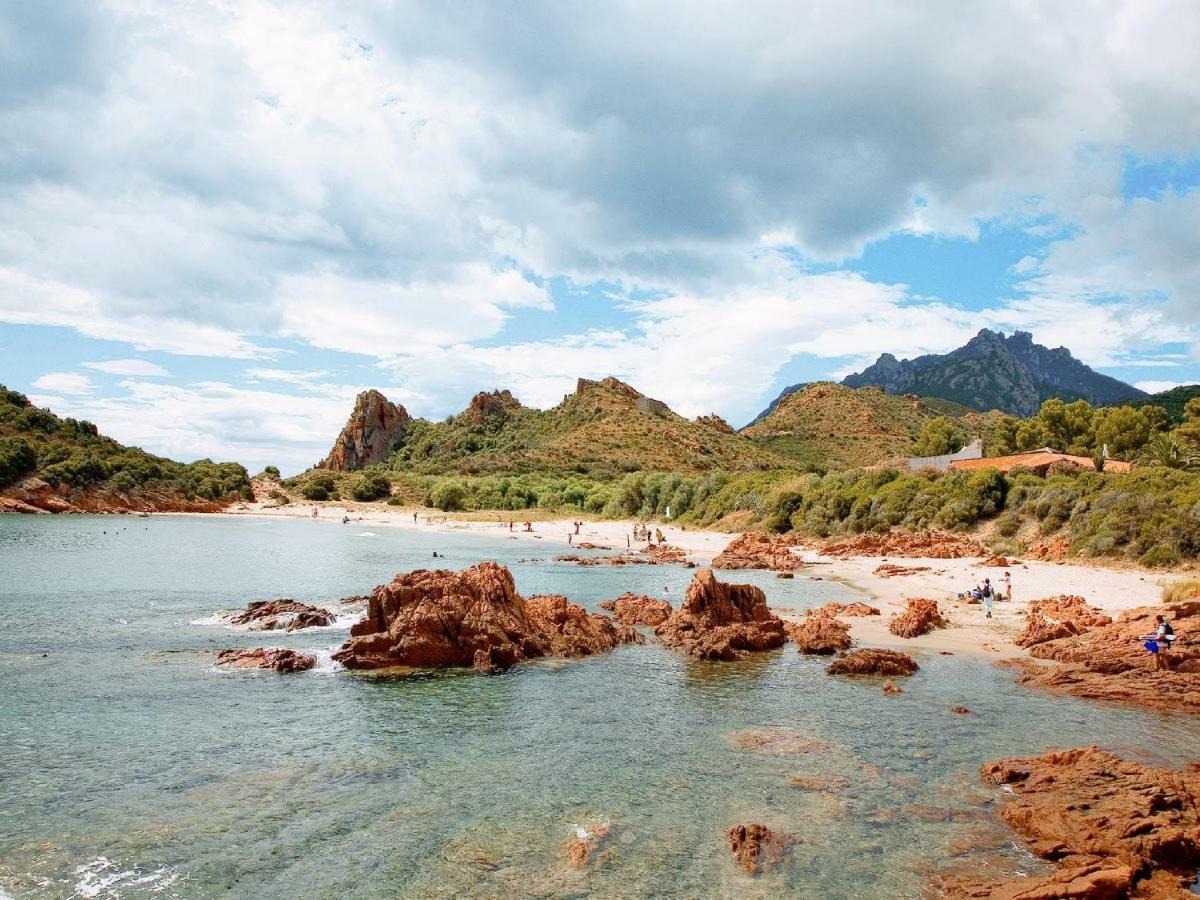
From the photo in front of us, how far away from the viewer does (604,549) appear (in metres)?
60.9

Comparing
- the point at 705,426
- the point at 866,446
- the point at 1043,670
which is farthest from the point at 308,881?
the point at 705,426

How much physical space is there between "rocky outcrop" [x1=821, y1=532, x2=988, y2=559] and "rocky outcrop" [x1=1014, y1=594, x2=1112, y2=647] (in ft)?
58.1

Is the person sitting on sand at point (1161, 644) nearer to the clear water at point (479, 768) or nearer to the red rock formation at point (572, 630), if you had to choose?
the clear water at point (479, 768)

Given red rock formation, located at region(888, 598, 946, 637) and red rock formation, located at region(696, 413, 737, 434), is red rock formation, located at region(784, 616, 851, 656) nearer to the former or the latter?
red rock formation, located at region(888, 598, 946, 637)

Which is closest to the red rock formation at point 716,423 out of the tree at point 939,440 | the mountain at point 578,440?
the mountain at point 578,440

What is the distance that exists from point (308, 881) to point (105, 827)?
3.69 meters

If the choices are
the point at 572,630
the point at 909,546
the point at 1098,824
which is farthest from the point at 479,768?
the point at 909,546

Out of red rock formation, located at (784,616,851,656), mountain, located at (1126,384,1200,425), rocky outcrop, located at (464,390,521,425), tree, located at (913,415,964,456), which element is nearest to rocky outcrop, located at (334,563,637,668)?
red rock formation, located at (784,616,851,656)

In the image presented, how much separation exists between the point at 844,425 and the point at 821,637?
132m

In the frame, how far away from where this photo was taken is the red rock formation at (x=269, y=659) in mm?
20039

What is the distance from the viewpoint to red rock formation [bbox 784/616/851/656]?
2200 cm

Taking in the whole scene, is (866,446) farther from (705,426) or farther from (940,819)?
(940,819)

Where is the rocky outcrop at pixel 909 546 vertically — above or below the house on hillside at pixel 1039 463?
below

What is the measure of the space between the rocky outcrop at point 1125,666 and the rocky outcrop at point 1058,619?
46 cm
